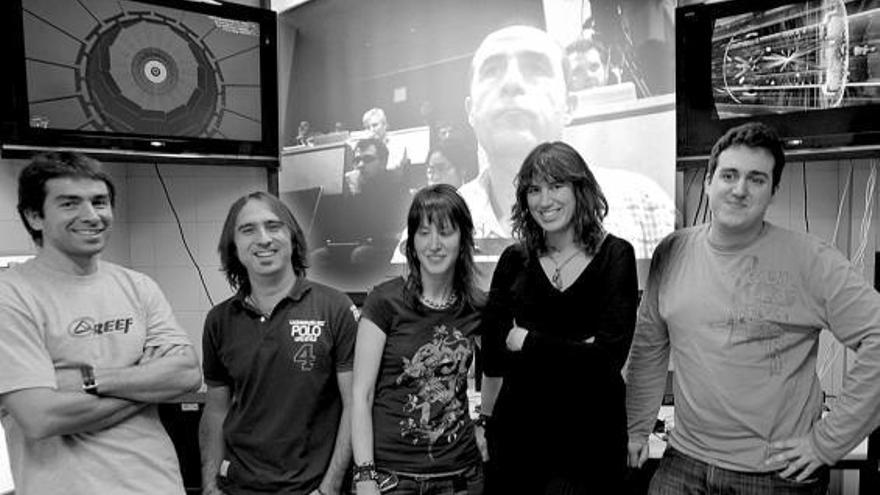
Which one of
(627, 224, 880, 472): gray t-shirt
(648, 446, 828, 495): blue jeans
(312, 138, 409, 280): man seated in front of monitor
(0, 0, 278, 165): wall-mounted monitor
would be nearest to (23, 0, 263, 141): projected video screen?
(0, 0, 278, 165): wall-mounted monitor

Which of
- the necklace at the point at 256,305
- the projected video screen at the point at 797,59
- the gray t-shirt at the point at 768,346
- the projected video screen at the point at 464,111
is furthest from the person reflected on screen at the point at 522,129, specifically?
the necklace at the point at 256,305

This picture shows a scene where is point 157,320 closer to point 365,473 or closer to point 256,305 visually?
point 256,305

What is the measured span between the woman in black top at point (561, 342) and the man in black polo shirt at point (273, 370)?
442 millimetres

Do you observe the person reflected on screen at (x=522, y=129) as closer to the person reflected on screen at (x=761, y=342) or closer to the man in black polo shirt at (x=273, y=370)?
the person reflected on screen at (x=761, y=342)

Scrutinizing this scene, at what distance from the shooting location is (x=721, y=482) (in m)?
1.52

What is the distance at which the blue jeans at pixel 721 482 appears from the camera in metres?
1.49

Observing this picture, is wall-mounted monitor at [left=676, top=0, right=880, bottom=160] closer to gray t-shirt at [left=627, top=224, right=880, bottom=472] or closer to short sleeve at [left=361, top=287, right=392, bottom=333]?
gray t-shirt at [left=627, top=224, right=880, bottom=472]

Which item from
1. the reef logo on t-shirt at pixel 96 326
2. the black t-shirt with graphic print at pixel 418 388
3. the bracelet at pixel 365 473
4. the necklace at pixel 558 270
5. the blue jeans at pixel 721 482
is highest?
the necklace at pixel 558 270

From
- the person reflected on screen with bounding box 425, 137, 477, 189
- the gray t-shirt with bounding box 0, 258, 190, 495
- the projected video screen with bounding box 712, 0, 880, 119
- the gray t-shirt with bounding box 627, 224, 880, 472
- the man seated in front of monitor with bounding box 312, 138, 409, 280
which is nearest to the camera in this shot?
the gray t-shirt with bounding box 0, 258, 190, 495

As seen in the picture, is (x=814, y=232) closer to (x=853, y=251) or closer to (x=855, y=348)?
(x=853, y=251)

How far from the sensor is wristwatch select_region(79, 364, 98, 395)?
1.37 metres

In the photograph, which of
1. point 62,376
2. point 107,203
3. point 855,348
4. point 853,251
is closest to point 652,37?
point 853,251

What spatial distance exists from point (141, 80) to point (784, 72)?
2646 mm

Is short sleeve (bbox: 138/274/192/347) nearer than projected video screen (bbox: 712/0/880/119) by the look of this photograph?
Yes
